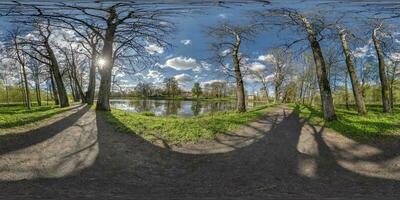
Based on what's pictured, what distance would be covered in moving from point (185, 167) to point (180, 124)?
62 centimetres

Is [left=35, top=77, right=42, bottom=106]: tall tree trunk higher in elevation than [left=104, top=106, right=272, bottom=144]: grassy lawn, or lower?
higher

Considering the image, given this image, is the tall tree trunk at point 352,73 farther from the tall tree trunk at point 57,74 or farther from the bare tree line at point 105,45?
the tall tree trunk at point 57,74

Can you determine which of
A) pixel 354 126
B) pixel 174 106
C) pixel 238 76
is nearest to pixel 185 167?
pixel 174 106

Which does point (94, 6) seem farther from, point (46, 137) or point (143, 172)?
point (143, 172)

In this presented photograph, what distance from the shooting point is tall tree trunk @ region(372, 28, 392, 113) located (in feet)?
14.0

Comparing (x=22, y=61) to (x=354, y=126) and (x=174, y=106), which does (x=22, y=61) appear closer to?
(x=174, y=106)

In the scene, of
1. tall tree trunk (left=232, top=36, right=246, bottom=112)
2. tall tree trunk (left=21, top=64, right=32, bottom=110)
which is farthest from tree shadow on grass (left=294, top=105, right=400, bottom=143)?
tall tree trunk (left=21, top=64, right=32, bottom=110)

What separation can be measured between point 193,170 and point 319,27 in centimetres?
226

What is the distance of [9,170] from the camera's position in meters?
3.57

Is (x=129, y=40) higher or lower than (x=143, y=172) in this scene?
higher

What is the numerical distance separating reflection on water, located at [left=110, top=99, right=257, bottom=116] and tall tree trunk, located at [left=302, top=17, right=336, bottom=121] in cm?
118

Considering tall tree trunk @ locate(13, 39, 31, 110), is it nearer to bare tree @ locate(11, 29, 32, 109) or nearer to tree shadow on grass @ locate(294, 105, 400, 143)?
bare tree @ locate(11, 29, 32, 109)

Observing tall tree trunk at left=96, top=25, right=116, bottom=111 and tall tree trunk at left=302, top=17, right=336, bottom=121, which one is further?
tall tree trunk at left=302, top=17, right=336, bottom=121

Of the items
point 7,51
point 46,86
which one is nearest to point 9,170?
point 46,86
